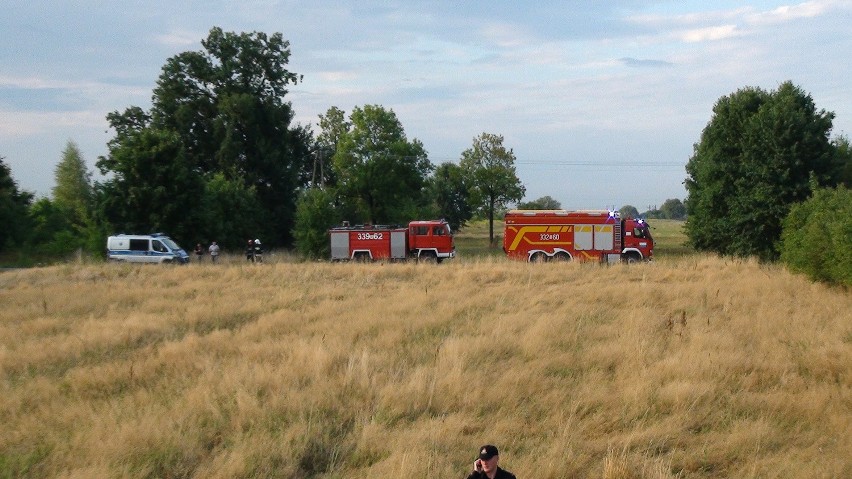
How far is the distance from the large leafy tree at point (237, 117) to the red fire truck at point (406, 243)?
17.6 meters

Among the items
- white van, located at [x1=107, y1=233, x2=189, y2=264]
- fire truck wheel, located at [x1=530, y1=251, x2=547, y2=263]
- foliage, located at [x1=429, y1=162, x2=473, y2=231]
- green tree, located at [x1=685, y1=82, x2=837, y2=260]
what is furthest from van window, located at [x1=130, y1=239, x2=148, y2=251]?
foliage, located at [x1=429, y1=162, x2=473, y2=231]

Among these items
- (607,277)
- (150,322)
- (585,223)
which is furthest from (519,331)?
(585,223)

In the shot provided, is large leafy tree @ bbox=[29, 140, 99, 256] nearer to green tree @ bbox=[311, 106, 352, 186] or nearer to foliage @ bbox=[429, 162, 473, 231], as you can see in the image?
green tree @ bbox=[311, 106, 352, 186]

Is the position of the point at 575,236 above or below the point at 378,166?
below

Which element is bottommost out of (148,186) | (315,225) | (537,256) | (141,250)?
(537,256)

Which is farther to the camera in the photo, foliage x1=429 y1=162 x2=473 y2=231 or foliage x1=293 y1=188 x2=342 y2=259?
foliage x1=429 y1=162 x2=473 y2=231

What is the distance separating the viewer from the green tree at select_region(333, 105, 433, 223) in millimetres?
57500

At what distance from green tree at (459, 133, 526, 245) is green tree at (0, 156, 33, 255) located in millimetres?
32962

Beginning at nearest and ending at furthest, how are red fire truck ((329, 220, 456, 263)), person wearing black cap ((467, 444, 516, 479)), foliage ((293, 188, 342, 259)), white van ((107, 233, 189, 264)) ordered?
person wearing black cap ((467, 444, 516, 479)) → white van ((107, 233, 189, 264)) → red fire truck ((329, 220, 456, 263)) → foliage ((293, 188, 342, 259))

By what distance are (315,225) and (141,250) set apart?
1576 centimetres

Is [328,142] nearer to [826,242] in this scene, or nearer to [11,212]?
[11,212]

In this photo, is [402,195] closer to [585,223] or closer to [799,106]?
[585,223]

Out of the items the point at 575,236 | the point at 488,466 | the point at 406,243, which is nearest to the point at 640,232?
the point at 575,236

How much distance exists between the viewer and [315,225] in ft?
162
